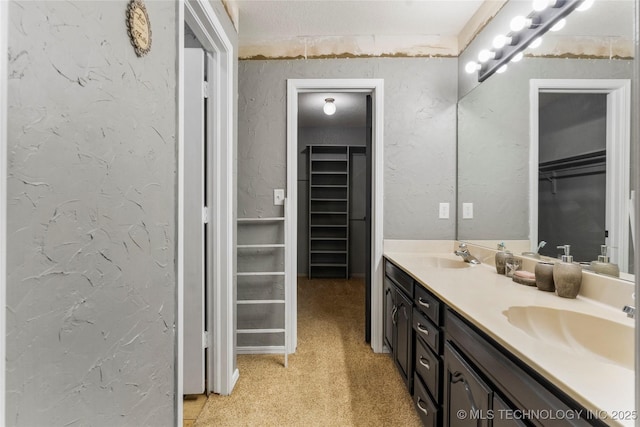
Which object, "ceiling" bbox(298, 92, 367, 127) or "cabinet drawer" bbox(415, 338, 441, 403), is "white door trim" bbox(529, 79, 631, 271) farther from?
"ceiling" bbox(298, 92, 367, 127)

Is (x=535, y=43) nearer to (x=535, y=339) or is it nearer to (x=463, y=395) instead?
(x=535, y=339)

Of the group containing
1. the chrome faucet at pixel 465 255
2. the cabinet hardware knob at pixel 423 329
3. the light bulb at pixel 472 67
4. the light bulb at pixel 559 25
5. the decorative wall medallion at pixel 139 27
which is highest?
the light bulb at pixel 472 67

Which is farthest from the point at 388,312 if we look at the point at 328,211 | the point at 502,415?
the point at 328,211

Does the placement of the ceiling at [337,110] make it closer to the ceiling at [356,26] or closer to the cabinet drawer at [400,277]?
the ceiling at [356,26]

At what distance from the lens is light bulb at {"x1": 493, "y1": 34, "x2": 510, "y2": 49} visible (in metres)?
1.63

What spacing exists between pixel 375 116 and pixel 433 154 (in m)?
0.56

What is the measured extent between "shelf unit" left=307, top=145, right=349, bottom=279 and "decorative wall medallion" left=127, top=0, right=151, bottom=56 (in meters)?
3.70

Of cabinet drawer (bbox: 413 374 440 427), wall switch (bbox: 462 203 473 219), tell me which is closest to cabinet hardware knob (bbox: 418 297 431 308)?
cabinet drawer (bbox: 413 374 440 427)

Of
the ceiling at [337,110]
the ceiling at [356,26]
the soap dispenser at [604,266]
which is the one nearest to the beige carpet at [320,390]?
the soap dispenser at [604,266]

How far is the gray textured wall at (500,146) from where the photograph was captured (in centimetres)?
147

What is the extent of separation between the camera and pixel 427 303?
1.33 metres

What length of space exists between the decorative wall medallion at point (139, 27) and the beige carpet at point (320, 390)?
177 centimetres

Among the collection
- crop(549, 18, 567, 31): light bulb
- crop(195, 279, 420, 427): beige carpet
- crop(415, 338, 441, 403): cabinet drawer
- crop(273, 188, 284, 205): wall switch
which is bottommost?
crop(195, 279, 420, 427): beige carpet

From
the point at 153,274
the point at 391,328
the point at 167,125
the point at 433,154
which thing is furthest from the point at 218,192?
the point at 433,154
